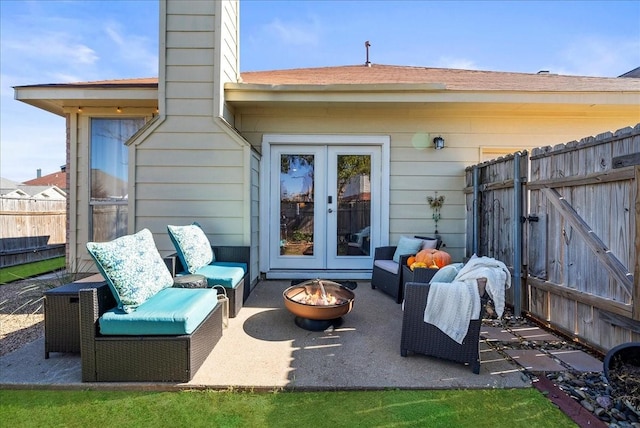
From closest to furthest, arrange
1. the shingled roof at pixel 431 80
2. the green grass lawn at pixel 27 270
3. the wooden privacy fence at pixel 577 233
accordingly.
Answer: the wooden privacy fence at pixel 577 233 → the shingled roof at pixel 431 80 → the green grass lawn at pixel 27 270

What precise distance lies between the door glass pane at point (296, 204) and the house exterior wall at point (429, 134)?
1.72ft

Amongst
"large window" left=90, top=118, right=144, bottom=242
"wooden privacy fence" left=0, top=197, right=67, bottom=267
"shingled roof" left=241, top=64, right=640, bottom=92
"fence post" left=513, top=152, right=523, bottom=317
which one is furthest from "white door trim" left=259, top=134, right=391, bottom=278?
"wooden privacy fence" left=0, top=197, right=67, bottom=267

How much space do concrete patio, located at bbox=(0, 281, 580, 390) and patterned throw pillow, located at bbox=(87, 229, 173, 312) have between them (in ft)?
1.92

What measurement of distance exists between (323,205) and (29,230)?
7224mm

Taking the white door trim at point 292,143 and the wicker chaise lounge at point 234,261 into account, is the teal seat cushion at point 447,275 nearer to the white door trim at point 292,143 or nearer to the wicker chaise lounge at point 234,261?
the wicker chaise lounge at point 234,261

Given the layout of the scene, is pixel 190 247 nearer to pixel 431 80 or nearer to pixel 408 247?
pixel 408 247

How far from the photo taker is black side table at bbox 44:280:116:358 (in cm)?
250

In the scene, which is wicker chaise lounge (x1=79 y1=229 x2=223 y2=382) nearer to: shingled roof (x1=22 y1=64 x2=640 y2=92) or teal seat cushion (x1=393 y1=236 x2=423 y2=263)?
teal seat cushion (x1=393 y1=236 x2=423 y2=263)

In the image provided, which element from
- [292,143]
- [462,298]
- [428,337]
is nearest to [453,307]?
[462,298]

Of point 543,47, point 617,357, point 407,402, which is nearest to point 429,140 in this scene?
point 617,357

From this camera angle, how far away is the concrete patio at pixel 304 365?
2205mm

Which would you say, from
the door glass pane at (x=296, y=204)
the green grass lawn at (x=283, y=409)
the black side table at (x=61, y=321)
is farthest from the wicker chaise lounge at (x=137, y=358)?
the door glass pane at (x=296, y=204)

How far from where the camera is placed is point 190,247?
3516 mm

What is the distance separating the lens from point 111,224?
17.0 feet
